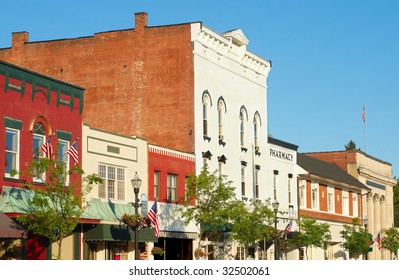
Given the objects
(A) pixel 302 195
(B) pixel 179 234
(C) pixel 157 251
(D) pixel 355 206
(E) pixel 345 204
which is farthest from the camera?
(D) pixel 355 206

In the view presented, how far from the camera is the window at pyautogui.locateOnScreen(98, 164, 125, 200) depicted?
41.0 m

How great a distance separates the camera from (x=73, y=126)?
39.0m

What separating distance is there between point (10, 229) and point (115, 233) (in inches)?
336

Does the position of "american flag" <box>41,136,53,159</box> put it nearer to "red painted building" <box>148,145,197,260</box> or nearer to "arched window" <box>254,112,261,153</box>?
"red painted building" <box>148,145,197,260</box>

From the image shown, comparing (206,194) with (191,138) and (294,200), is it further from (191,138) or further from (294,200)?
(294,200)

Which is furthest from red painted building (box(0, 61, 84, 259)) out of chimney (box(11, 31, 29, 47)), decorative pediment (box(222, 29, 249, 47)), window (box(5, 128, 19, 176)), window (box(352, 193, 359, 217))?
window (box(352, 193, 359, 217))

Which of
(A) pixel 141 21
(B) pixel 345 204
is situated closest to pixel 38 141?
(A) pixel 141 21

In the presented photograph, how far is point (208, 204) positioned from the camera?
45969mm

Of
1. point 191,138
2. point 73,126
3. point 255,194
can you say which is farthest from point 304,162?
point 73,126

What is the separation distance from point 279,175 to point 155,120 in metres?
14.4

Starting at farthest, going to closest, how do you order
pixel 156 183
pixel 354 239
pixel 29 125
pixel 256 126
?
pixel 354 239
pixel 256 126
pixel 156 183
pixel 29 125

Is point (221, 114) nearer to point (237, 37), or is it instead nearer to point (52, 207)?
point (237, 37)

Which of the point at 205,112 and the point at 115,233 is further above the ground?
the point at 205,112

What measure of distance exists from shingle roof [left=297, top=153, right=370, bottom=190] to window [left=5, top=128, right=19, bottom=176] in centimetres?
3387
